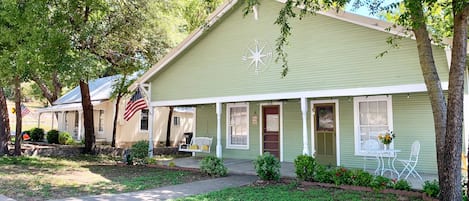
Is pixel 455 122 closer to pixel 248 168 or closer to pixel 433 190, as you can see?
pixel 433 190

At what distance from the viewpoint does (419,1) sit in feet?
19.4

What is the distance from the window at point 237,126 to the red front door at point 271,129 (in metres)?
0.79

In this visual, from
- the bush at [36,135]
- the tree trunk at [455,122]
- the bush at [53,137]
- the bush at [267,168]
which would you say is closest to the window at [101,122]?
the bush at [53,137]

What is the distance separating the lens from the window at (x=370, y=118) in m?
10.6

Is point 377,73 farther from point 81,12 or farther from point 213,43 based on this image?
point 81,12

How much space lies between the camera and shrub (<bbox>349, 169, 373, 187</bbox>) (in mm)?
8023

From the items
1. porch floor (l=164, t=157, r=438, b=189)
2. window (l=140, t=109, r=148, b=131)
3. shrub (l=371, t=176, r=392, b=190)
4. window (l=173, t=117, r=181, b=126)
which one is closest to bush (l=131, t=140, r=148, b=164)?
porch floor (l=164, t=157, r=438, b=189)

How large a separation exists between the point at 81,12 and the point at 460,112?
13.0m

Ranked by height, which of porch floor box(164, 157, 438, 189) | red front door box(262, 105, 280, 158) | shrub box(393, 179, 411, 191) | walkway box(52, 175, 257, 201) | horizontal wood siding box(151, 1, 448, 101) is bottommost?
walkway box(52, 175, 257, 201)

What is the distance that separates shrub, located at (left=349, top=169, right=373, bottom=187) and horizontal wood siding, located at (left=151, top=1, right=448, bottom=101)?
252 cm

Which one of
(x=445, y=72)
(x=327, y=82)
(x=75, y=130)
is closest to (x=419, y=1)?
(x=445, y=72)

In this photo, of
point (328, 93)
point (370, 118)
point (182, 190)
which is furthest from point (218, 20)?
point (182, 190)

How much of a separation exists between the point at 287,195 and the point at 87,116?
1256 centimetres

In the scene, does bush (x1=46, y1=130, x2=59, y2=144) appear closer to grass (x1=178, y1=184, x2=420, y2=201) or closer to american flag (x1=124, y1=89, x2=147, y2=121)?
american flag (x1=124, y1=89, x2=147, y2=121)
